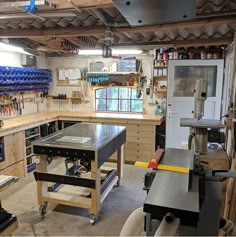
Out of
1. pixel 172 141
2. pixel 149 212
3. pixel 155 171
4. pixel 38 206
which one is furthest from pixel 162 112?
pixel 149 212

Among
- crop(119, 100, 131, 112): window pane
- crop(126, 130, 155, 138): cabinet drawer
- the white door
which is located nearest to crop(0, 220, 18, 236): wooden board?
crop(126, 130, 155, 138): cabinet drawer

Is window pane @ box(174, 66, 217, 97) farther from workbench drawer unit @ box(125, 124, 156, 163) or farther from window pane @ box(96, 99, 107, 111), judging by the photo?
window pane @ box(96, 99, 107, 111)

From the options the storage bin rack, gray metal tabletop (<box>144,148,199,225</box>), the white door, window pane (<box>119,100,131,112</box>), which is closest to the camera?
gray metal tabletop (<box>144,148,199,225</box>)

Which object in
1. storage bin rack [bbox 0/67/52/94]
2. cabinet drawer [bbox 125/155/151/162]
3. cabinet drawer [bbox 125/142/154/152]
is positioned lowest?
cabinet drawer [bbox 125/155/151/162]

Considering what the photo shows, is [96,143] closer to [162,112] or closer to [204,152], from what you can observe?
[204,152]

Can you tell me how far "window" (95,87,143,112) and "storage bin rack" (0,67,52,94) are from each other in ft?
3.97

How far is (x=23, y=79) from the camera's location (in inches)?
187

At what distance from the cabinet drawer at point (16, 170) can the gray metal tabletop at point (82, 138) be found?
3.70 feet

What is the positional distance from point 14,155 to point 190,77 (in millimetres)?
3513

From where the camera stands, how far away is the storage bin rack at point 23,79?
4312 millimetres

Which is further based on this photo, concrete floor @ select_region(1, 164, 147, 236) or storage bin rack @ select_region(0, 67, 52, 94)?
storage bin rack @ select_region(0, 67, 52, 94)

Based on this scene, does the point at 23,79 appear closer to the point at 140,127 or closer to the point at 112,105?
the point at 112,105

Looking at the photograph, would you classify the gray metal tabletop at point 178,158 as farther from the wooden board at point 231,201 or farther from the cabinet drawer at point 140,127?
the cabinet drawer at point 140,127

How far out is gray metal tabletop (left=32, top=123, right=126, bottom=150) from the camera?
280cm
